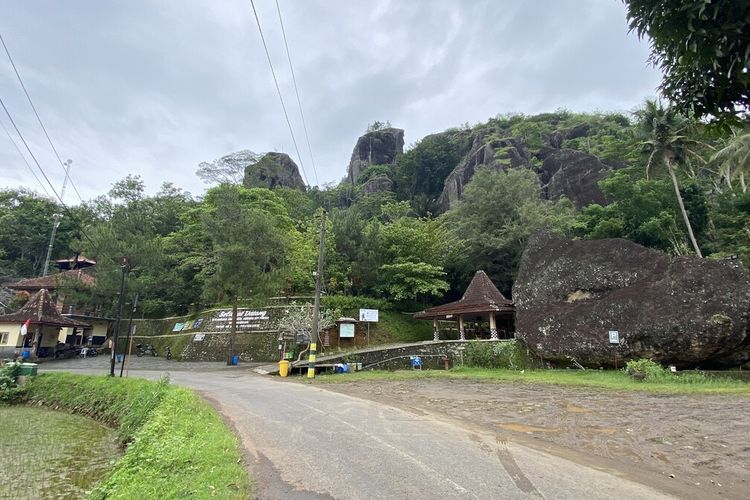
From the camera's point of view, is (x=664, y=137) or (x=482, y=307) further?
(x=664, y=137)

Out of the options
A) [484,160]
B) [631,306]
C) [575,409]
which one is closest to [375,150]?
[484,160]

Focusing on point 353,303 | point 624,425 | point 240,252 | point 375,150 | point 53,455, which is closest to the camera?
point 624,425

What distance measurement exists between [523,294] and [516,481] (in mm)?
18551

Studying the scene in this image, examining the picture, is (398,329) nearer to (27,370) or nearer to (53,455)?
(27,370)

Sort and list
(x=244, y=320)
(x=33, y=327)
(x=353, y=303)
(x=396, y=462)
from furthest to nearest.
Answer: (x=353, y=303) → (x=244, y=320) → (x=33, y=327) → (x=396, y=462)

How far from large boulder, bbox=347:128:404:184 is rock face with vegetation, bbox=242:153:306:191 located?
11.2 meters

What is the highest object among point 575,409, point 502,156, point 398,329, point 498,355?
point 502,156

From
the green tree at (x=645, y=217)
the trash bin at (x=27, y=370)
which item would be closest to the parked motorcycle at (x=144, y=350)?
the trash bin at (x=27, y=370)

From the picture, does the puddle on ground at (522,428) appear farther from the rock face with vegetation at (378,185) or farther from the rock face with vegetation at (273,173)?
the rock face with vegetation at (378,185)

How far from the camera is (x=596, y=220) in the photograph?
31.8 metres

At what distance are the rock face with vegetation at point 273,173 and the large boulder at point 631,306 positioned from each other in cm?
4155

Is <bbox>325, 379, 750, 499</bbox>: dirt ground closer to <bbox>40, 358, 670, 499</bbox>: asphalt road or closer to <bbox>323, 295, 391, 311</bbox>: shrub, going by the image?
<bbox>40, 358, 670, 499</bbox>: asphalt road

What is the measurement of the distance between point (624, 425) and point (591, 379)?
7.98m

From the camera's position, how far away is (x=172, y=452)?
6.82 meters
